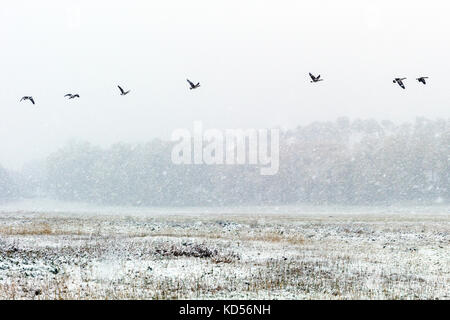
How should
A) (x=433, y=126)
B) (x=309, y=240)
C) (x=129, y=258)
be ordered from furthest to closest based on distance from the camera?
(x=433, y=126) → (x=309, y=240) → (x=129, y=258)

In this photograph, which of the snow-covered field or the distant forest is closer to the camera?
the snow-covered field

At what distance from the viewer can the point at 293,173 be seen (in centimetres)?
12525

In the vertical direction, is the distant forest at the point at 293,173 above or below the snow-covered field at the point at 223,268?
above

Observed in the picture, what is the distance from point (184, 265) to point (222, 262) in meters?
2.07

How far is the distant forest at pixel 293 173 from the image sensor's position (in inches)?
4564

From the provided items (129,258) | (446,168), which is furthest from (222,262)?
(446,168)

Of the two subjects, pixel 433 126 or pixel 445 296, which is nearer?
pixel 445 296

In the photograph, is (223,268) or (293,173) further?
(293,173)

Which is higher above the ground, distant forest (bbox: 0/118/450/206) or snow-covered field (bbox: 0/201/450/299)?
distant forest (bbox: 0/118/450/206)

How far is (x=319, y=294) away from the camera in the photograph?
17.1m

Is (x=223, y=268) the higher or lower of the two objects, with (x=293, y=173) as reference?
lower

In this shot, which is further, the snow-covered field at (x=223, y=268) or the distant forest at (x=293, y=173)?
the distant forest at (x=293, y=173)

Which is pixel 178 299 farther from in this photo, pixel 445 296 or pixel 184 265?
pixel 445 296

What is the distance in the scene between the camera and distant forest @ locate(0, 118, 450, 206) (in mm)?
115938
